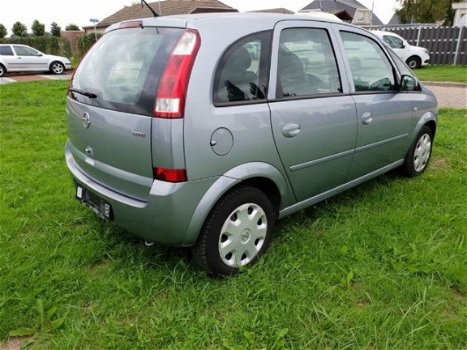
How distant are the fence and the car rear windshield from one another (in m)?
19.8

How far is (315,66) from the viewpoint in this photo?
296 cm

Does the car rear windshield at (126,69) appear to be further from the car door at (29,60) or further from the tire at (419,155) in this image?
the car door at (29,60)

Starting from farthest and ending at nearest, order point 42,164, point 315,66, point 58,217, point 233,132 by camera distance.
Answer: point 42,164, point 58,217, point 315,66, point 233,132

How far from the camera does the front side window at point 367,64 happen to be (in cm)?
326

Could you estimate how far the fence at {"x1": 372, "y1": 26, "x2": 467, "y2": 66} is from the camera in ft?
60.1

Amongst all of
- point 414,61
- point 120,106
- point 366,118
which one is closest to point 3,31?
point 414,61

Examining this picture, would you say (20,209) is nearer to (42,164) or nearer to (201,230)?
(42,164)

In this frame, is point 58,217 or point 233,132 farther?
point 58,217

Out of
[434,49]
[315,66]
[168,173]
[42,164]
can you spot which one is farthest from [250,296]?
[434,49]

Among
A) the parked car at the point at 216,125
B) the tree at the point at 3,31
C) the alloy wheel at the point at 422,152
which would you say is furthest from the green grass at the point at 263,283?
the tree at the point at 3,31

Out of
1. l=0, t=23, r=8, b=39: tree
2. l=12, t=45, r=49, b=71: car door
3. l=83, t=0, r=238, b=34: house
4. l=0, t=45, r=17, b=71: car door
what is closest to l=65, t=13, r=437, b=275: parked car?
l=0, t=45, r=17, b=71: car door

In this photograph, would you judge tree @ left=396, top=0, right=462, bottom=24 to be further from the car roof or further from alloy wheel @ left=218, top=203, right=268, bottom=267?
alloy wheel @ left=218, top=203, right=268, bottom=267

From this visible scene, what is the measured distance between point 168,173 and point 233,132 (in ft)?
1.50

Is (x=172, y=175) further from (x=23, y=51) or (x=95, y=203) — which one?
(x=23, y=51)
